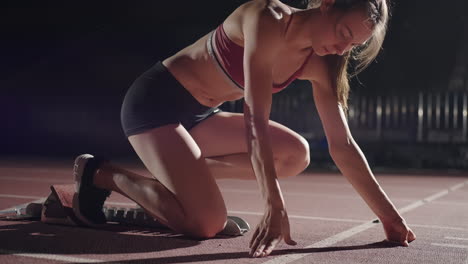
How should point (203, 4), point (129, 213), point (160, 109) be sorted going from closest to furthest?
point (160, 109) → point (129, 213) → point (203, 4)

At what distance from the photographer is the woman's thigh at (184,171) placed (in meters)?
2.77

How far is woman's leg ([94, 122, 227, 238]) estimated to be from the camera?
2.77 metres

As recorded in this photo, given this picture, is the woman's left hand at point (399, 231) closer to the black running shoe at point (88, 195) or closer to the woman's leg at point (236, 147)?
the woman's leg at point (236, 147)

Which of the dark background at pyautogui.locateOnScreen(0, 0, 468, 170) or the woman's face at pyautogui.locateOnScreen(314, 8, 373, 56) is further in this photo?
the dark background at pyautogui.locateOnScreen(0, 0, 468, 170)

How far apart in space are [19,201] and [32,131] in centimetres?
1198

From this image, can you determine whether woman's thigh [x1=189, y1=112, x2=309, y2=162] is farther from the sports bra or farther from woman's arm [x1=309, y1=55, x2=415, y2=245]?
the sports bra

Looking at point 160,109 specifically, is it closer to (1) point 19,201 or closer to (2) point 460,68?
(1) point 19,201

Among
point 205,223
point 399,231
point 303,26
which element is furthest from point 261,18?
point 399,231

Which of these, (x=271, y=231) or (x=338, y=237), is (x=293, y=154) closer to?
(x=338, y=237)

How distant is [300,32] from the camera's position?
8.48ft

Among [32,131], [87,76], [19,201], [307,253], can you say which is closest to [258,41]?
[307,253]

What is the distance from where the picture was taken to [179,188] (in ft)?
9.12

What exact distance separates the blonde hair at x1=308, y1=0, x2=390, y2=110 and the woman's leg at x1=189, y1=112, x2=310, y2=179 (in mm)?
377

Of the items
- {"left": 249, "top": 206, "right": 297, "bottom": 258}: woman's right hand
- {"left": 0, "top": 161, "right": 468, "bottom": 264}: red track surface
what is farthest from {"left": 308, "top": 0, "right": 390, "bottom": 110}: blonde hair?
{"left": 249, "top": 206, "right": 297, "bottom": 258}: woman's right hand
